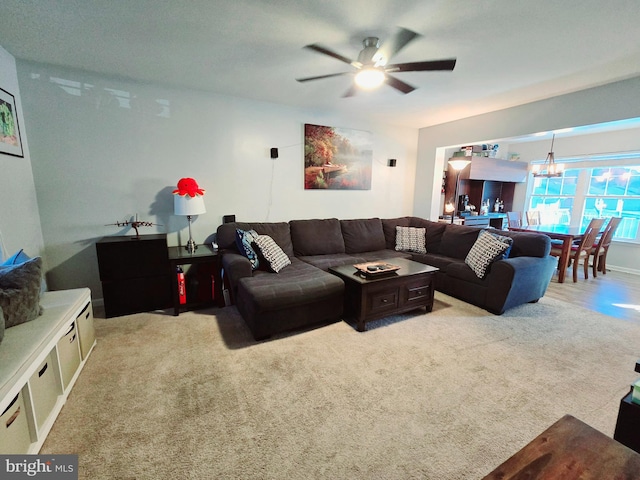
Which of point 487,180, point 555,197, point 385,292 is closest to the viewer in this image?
point 385,292

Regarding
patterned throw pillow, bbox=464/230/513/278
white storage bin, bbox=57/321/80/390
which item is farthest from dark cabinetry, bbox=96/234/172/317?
patterned throw pillow, bbox=464/230/513/278

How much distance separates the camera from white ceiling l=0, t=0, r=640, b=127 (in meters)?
1.73

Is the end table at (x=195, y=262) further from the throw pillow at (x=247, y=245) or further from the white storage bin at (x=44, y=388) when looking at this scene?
the white storage bin at (x=44, y=388)

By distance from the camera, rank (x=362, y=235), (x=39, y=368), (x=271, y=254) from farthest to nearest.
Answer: (x=362, y=235) → (x=271, y=254) → (x=39, y=368)

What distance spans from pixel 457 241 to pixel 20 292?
426cm

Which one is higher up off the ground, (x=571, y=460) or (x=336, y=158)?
(x=336, y=158)

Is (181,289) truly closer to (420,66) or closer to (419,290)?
(419,290)

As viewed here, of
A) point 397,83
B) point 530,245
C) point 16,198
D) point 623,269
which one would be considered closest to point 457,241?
point 530,245

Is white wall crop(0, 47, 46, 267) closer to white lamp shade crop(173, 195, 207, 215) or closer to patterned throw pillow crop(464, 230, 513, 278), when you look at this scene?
white lamp shade crop(173, 195, 207, 215)

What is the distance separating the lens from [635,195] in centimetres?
493

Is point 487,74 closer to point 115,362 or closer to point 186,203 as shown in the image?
point 186,203

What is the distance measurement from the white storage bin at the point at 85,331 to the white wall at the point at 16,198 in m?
0.67

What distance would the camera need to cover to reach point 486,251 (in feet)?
10.5

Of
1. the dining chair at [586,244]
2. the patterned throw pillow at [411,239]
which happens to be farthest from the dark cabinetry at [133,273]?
the dining chair at [586,244]
